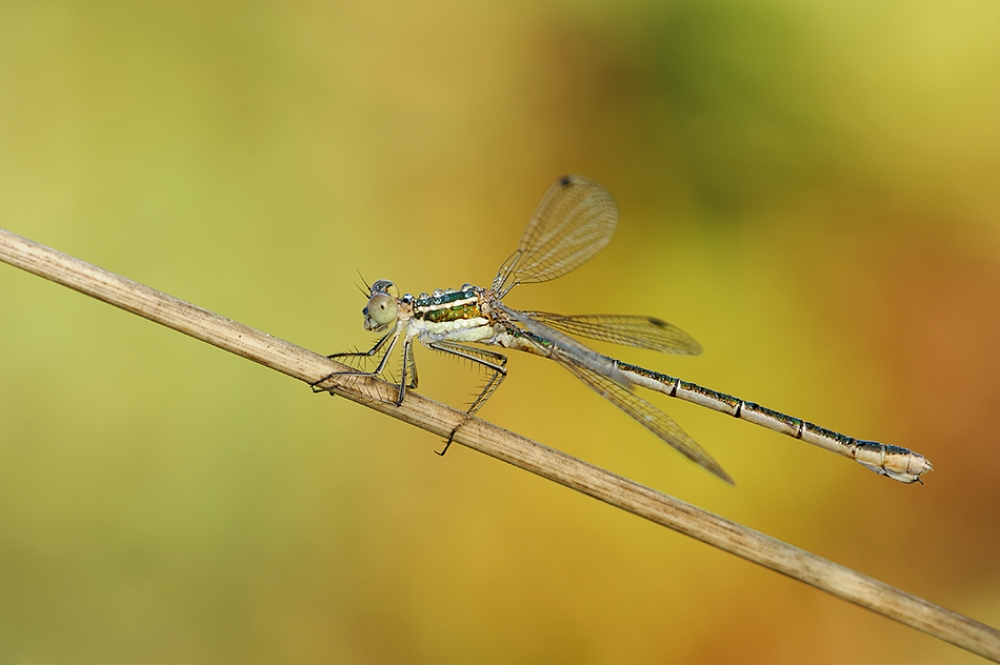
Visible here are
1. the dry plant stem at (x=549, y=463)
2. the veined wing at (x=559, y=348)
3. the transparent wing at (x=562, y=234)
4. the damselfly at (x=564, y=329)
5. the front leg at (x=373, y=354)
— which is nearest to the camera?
the dry plant stem at (x=549, y=463)

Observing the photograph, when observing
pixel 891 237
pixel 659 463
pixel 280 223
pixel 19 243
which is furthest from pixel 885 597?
pixel 280 223

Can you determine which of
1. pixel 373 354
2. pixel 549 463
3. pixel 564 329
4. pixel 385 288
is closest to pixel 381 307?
pixel 385 288

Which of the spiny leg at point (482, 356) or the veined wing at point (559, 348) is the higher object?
the veined wing at point (559, 348)

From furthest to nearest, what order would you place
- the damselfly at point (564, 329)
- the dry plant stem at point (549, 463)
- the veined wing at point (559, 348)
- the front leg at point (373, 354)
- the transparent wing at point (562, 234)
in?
1. the transparent wing at point (562, 234)
2. the damselfly at point (564, 329)
3. the veined wing at point (559, 348)
4. the front leg at point (373, 354)
5. the dry plant stem at point (549, 463)

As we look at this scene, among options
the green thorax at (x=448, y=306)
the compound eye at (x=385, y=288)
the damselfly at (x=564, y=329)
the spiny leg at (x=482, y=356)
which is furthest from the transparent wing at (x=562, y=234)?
the compound eye at (x=385, y=288)

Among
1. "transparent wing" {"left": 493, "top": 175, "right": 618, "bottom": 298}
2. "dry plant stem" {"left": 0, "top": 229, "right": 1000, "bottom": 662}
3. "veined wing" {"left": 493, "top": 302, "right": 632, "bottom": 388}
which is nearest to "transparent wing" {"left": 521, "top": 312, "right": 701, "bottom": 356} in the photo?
"veined wing" {"left": 493, "top": 302, "right": 632, "bottom": 388}

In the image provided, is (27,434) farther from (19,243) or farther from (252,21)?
(252,21)

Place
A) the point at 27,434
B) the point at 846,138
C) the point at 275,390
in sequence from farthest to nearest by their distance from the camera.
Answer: the point at 846,138 < the point at 275,390 < the point at 27,434

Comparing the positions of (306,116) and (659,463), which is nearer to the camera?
(659,463)

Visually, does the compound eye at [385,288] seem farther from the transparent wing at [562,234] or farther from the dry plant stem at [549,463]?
the dry plant stem at [549,463]
